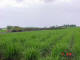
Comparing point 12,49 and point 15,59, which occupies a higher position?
point 12,49

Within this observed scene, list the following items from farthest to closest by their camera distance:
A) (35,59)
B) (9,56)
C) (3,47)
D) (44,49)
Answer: (44,49), (3,47), (9,56), (35,59)

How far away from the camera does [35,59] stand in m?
4.56

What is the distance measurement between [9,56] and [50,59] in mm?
1802

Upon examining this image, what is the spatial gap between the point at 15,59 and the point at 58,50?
1.64 metres

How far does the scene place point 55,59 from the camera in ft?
12.6

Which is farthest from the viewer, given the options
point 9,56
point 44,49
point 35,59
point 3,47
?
point 44,49

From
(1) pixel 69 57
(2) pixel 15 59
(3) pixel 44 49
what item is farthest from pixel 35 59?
(3) pixel 44 49

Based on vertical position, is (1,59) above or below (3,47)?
below

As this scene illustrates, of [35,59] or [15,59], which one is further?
[15,59]

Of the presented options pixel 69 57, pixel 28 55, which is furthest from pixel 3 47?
pixel 69 57

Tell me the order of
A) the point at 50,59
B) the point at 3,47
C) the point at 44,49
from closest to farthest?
the point at 50,59 → the point at 3,47 → the point at 44,49

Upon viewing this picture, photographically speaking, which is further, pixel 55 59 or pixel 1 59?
pixel 1 59

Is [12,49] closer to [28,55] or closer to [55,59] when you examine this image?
[28,55]

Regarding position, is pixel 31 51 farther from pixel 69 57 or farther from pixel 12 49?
pixel 69 57
